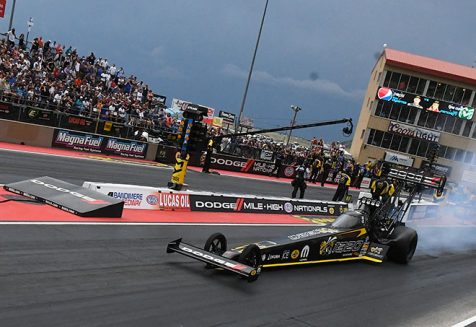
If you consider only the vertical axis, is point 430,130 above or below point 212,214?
above

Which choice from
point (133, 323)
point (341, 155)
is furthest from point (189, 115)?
point (341, 155)

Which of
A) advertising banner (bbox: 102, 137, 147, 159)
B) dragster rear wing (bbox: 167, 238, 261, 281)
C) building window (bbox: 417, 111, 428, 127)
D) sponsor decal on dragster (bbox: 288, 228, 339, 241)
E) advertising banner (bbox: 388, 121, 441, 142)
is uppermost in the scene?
building window (bbox: 417, 111, 428, 127)

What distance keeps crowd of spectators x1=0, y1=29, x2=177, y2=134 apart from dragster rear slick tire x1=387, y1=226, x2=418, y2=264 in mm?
18848

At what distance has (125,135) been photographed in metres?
29.9

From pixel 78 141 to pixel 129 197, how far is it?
13263 millimetres

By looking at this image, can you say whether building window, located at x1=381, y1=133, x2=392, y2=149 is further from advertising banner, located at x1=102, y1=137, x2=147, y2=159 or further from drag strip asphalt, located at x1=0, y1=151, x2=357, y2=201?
advertising banner, located at x1=102, y1=137, x2=147, y2=159

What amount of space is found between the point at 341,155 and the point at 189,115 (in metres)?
33.6

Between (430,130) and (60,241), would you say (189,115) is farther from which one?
(430,130)

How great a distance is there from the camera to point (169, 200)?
1600 cm

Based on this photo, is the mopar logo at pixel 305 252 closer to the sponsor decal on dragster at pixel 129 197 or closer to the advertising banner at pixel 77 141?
the sponsor decal on dragster at pixel 129 197

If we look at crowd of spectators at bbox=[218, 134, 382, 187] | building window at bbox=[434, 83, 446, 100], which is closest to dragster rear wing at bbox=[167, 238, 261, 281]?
crowd of spectators at bbox=[218, 134, 382, 187]

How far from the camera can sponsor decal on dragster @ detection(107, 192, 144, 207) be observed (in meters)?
14.5

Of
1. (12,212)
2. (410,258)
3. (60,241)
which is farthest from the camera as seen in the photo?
(410,258)

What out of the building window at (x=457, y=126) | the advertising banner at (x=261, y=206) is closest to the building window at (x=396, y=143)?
the building window at (x=457, y=126)
